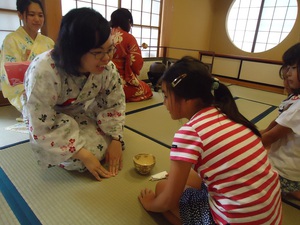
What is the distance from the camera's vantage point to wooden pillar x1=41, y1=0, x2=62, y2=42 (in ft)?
8.61

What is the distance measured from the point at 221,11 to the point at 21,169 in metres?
6.06

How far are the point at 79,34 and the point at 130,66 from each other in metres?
1.95

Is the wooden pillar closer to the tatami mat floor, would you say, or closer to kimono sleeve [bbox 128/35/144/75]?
kimono sleeve [bbox 128/35/144/75]

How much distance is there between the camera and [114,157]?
1.39m

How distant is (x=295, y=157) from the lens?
1166 millimetres

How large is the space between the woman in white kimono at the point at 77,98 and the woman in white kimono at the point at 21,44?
90 centimetres

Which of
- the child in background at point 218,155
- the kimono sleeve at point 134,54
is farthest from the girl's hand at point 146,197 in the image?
the kimono sleeve at point 134,54

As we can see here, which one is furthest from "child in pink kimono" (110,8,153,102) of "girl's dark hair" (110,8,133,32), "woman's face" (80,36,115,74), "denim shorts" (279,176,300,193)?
"denim shorts" (279,176,300,193)

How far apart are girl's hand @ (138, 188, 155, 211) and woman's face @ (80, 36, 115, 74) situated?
0.69m

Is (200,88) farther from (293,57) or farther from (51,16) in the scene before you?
(51,16)

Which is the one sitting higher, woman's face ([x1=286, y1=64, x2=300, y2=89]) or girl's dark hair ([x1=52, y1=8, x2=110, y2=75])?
girl's dark hair ([x1=52, y1=8, x2=110, y2=75])

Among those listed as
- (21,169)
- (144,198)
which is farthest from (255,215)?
(21,169)

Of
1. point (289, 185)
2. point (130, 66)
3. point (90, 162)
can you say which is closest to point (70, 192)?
point (90, 162)

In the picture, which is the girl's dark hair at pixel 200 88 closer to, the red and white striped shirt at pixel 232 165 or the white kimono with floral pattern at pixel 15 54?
the red and white striped shirt at pixel 232 165
